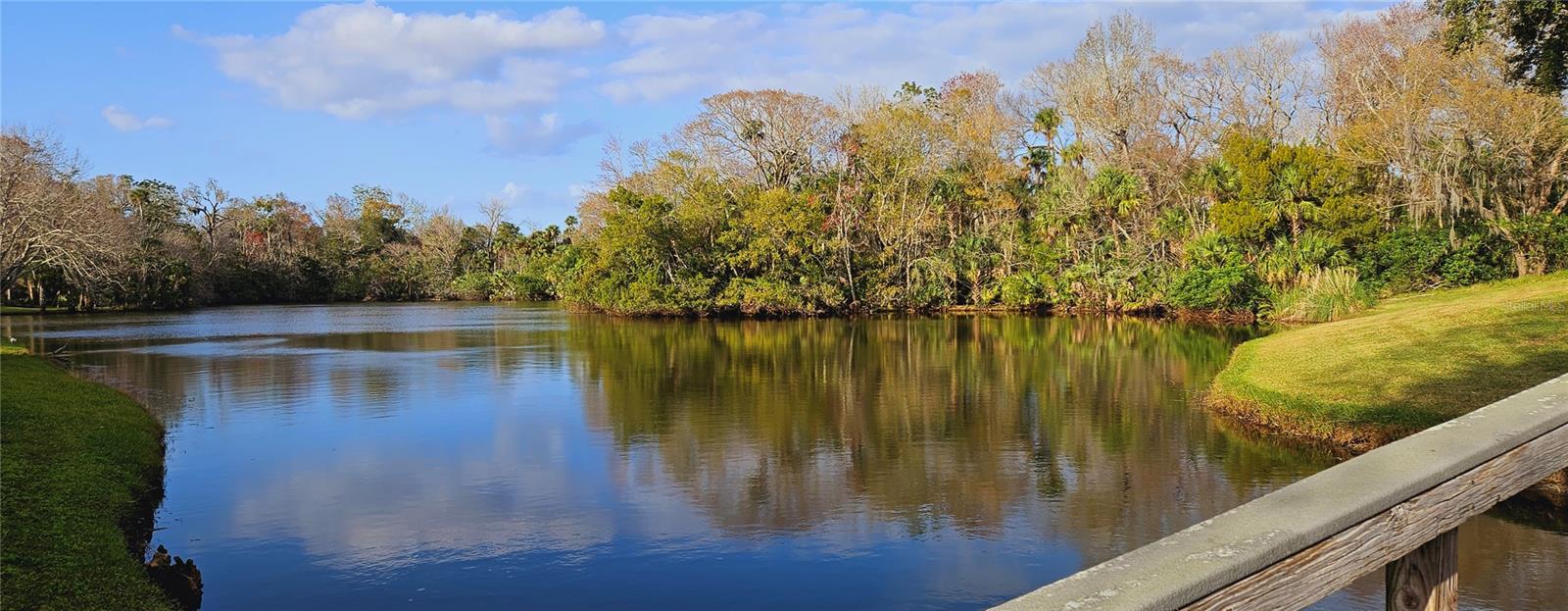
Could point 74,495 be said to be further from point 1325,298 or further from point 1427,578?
point 1325,298

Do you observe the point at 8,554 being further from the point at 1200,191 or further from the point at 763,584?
the point at 1200,191

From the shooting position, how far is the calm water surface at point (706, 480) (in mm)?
8586

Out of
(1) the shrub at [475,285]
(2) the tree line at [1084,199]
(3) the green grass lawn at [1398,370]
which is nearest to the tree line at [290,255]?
(1) the shrub at [475,285]

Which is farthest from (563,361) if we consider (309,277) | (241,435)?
(309,277)

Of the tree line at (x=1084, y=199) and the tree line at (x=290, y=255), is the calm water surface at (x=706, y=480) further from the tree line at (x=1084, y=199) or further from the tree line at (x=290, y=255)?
the tree line at (x=290, y=255)

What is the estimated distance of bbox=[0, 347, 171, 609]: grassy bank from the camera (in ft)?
22.7

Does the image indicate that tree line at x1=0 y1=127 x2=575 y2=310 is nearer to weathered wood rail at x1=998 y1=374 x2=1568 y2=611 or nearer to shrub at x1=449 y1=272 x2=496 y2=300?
shrub at x1=449 y1=272 x2=496 y2=300

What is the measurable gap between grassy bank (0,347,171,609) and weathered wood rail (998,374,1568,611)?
284 inches

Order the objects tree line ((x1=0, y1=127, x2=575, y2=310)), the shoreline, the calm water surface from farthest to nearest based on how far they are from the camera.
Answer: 1. tree line ((x1=0, y1=127, x2=575, y2=310))
2. the shoreline
3. the calm water surface

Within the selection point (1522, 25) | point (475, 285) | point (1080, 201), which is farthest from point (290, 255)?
point (1522, 25)

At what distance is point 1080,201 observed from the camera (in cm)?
4234

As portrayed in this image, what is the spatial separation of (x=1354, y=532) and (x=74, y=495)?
10591mm

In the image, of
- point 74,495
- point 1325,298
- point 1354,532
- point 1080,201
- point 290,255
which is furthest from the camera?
point 290,255

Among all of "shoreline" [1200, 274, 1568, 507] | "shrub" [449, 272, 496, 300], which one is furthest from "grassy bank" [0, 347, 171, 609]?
"shrub" [449, 272, 496, 300]
